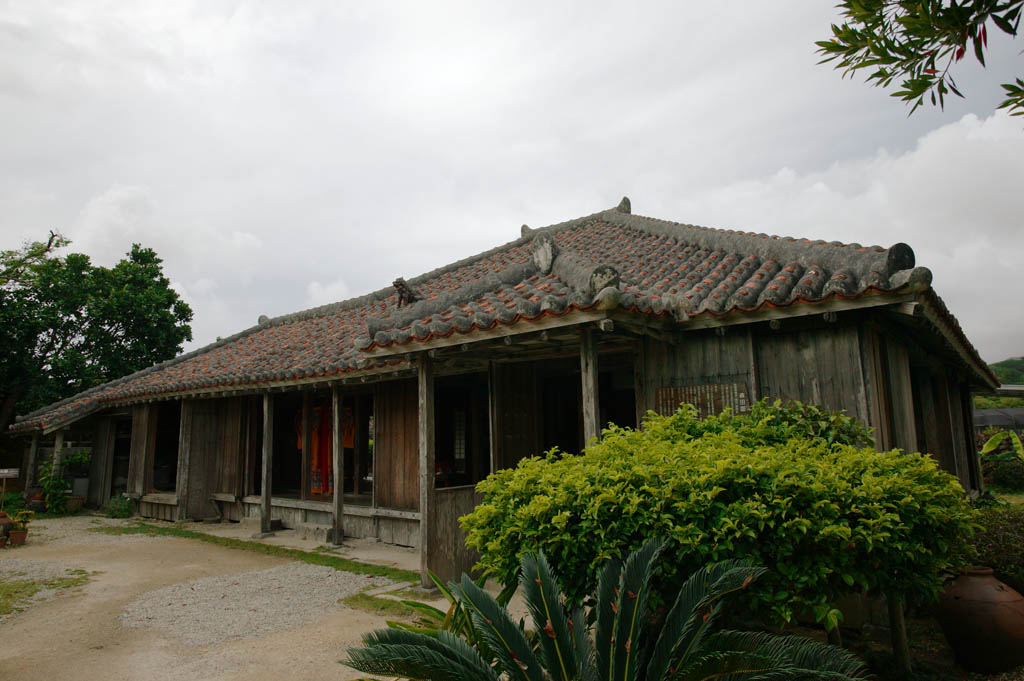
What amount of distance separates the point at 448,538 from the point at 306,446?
597 cm

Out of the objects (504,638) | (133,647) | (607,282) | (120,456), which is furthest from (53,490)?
(504,638)

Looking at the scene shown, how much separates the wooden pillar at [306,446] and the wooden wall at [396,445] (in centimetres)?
214

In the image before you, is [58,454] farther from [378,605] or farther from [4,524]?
[378,605]

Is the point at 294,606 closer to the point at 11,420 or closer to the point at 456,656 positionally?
the point at 456,656

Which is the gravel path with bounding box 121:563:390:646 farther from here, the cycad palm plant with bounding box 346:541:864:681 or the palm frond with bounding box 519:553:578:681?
the palm frond with bounding box 519:553:578:681

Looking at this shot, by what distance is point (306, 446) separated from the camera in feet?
38.5

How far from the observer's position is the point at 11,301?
59.5ft

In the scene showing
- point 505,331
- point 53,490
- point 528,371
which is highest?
point 505,331

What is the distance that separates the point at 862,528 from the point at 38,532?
14.8 metres

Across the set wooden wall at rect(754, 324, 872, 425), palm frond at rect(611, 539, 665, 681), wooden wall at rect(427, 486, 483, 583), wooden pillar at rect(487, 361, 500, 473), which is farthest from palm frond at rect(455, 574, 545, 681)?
wooden pillar at rect(487, 361, 500, 473)

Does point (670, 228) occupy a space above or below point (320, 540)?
above

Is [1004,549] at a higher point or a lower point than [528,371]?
lower

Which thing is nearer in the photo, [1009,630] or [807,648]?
[807,648]

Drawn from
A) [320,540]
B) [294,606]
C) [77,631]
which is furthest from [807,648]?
[320,540]
